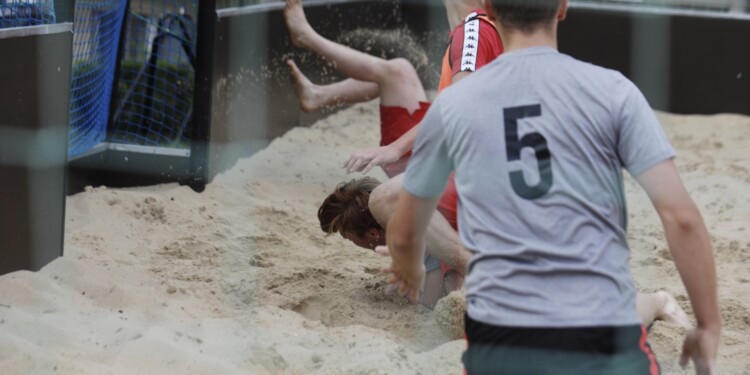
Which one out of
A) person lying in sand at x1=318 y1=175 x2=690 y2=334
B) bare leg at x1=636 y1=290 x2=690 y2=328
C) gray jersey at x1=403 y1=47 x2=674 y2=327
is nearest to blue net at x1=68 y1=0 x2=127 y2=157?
person lying in sand at x1=318 y1=175 x2=690 y2=334

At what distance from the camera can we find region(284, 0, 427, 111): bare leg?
4012 millimetres

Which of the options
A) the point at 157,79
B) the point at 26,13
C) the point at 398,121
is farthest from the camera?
the point at 157,79

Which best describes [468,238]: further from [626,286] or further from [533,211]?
[626,286]

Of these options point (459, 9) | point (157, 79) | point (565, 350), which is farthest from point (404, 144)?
point (157, 79)

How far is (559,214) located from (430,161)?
26 cm

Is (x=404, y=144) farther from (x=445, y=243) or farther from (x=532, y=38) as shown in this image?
(x=532, y=38)

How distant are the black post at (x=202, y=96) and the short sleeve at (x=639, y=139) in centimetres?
315

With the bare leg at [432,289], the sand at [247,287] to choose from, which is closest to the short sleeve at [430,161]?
Result: the sand at [247,287]

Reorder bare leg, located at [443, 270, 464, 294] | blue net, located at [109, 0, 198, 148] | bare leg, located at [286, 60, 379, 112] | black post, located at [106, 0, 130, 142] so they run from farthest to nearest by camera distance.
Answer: blue net, located at [109, 0, 198, 148] < black post, located at [106, 0, 130, 142] < bare leg, located at [286, 60, 379, 112] < bare leg, located at [443, 270, 464, 294]

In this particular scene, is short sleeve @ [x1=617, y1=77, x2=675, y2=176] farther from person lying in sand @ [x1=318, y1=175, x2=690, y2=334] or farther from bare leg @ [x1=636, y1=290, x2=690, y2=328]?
person lying in sand @ [x1=318, y1=175, x2=690, y2=334]

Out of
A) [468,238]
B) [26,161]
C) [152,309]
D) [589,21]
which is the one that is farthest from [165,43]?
[468,238]

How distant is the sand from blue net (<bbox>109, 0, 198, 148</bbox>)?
400 millimetres

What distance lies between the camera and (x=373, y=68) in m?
4.08

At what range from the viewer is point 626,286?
1.70 m
